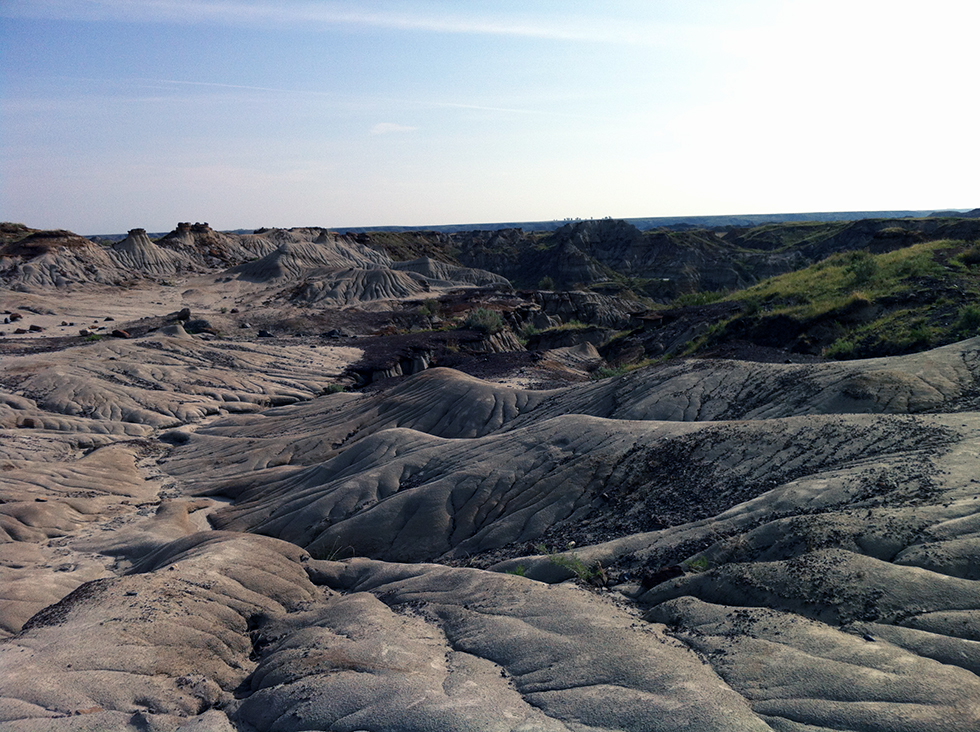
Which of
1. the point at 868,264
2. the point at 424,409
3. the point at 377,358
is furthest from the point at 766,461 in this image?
the point at 377,358

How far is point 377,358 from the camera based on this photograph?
30.7 m

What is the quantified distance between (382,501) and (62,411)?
1475 centimetres

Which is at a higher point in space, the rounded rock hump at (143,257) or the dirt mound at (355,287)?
the rounded rock hump at (143,257)

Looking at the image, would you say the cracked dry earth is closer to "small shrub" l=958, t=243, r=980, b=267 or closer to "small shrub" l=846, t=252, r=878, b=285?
"small shrub" l=846, t=252, r=878, b=285

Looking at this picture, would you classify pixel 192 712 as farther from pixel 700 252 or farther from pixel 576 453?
pixel 700 252

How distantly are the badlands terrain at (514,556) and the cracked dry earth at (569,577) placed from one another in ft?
0.11

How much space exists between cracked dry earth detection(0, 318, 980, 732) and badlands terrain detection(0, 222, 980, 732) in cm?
3

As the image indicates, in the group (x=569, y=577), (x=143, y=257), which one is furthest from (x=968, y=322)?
(x=143, y=257)

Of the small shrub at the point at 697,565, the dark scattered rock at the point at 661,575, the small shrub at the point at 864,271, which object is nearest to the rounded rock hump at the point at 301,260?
the small shrub at the point at 864,271

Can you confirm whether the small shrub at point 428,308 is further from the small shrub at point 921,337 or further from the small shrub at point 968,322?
the small shrub at point 968,322

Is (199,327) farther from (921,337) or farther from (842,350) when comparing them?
(921,337)

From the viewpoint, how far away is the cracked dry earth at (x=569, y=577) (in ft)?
16.6

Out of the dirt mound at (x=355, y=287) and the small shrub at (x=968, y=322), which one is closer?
the small shrub at (x=968, y=322)

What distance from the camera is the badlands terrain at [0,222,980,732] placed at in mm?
5148
